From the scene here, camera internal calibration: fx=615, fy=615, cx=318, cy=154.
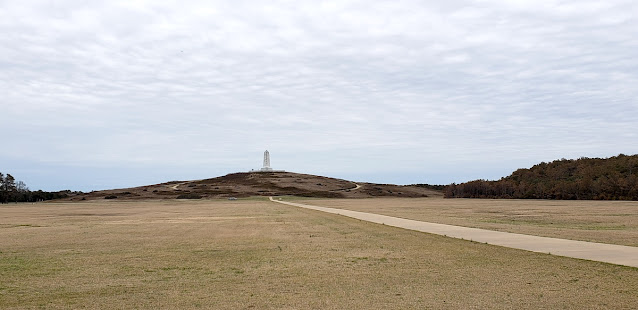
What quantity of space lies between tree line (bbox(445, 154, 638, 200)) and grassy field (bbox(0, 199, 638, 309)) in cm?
6696

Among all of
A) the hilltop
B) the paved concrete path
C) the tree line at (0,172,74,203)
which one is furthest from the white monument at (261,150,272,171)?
the paved concrete path

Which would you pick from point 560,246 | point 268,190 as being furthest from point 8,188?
point 560,246

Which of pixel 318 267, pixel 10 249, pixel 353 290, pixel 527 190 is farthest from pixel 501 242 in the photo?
pixel 527 190

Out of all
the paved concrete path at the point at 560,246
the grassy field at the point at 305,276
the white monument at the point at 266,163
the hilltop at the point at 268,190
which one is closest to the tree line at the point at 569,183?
the hilltop at the point at 268,190

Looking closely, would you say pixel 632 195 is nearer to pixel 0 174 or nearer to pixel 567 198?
pixel 567 198

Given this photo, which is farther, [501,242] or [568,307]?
[501,242]

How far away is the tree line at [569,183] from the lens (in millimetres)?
79688

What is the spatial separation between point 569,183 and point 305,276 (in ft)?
275

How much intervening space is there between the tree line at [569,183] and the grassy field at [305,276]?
67.0m

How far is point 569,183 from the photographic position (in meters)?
89.1

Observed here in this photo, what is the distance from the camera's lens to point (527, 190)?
318ft

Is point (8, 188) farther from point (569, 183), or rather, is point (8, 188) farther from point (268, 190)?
point (569, 183)

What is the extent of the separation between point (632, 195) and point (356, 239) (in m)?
64.4

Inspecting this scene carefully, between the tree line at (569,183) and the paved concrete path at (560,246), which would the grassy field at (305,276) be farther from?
the tree line at (569,183)
